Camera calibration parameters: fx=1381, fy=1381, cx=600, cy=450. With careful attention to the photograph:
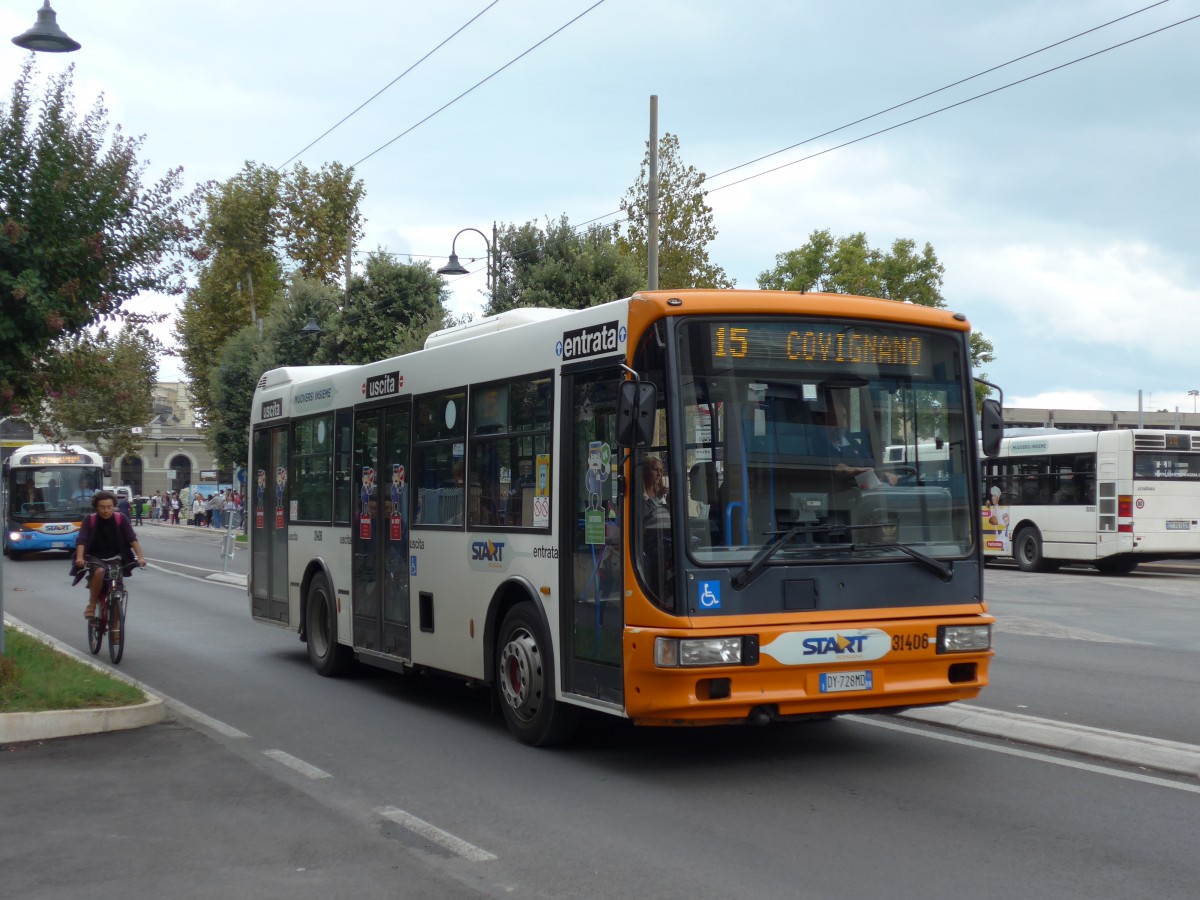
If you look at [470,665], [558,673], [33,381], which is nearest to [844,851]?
[558,673]

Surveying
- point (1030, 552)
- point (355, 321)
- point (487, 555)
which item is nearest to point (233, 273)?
point (355, 321)

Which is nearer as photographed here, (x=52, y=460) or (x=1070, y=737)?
(x=1070, y=737)

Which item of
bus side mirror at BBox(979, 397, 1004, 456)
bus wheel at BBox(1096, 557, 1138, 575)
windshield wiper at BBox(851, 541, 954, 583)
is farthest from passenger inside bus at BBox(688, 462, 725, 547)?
bus wheel at BBox(1096, 557, 1138, 575)

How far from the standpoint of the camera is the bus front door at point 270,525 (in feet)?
48.0

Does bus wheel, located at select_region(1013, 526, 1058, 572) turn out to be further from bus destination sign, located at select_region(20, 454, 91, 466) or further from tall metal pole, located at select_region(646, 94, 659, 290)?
bus destination sign, located at select_region(20, 454, 91, 466)

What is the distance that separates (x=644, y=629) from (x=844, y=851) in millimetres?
1858

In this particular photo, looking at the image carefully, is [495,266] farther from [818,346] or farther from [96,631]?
[818,346]

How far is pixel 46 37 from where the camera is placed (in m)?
13.2

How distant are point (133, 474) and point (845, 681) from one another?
10428cm

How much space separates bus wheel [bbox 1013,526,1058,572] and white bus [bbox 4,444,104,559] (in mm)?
24055

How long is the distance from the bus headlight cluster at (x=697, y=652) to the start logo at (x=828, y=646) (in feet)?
0.62

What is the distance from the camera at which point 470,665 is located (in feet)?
32.9

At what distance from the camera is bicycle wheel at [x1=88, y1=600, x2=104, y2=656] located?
14602mm

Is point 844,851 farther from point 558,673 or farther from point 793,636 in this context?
point 558,673
